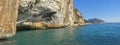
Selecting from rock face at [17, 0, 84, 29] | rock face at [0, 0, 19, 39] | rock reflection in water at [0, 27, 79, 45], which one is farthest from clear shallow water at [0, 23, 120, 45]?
rock face at [17, 0, 84, 29]

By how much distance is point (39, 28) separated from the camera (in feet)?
217

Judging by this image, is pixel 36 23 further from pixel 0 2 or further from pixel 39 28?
pixel 0 2

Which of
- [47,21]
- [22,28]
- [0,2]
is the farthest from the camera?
[47,21]

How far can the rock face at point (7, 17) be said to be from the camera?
29.0m

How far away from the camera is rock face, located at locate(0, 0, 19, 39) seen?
1142 inches

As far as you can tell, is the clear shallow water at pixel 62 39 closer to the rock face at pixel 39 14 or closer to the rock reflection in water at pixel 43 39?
the rock reflection in water at pixel 43 39

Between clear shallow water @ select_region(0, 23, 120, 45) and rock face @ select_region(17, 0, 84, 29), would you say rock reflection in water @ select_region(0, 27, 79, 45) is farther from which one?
rock face @ select_region(17, 0, 84, 29)

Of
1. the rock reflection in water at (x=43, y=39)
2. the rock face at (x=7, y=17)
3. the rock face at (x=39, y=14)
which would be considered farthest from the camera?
the rock face at (x=39, y=14)

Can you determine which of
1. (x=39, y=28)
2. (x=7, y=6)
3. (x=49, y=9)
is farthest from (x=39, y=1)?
(x=7, y=6)

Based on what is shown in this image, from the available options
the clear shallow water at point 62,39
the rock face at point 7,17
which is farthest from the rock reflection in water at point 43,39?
the rock face at point 7,17

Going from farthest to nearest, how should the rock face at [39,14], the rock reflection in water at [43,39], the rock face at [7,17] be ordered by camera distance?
the rock face at [39,14] → the rock reflection in water at [43,39] → the rock face at [7,17]

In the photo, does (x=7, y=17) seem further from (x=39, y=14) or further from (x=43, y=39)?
(x=39, y=14)

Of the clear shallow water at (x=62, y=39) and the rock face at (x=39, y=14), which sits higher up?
the rock face at (x=39, y=14)

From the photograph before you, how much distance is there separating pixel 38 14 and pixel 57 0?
7825mm
